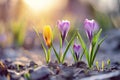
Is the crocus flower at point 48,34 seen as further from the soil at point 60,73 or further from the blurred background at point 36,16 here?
the blurred background at point 36,16

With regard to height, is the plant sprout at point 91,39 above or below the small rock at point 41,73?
above

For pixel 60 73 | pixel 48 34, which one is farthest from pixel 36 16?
pixel 60 73

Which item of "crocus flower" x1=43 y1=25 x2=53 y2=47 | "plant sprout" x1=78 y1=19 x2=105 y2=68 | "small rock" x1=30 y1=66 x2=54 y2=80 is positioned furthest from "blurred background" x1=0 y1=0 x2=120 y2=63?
"small rock" x1=30 y1=66 x2=54 y2=80

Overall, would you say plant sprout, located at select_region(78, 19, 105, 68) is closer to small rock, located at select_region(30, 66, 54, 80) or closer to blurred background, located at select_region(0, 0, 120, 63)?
small rock, located at select_region(30, 66, 54, 80)

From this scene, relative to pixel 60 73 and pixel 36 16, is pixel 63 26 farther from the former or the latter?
pixel 36 16

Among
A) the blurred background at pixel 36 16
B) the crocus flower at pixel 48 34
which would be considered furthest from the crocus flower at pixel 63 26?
the blurred background at pixel 36 16

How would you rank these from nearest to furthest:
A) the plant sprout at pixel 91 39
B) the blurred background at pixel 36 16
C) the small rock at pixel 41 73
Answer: the small rock at pixel 41 73 → the plant sprout at pixel 91 39 → the blurred background at pixel 36 16

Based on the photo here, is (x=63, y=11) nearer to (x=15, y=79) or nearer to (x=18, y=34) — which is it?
(x=18, y=34)

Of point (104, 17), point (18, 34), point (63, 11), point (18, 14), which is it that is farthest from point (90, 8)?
point (18, 34)
